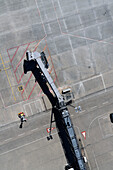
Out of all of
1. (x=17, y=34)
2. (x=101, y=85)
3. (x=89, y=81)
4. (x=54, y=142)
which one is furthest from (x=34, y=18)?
(x=54, y=142)

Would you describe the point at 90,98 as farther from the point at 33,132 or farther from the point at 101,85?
the point at 33,132

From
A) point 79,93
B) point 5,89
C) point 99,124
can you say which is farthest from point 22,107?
point 99,124

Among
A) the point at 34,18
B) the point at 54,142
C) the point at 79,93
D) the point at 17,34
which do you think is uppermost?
the point at 34,18

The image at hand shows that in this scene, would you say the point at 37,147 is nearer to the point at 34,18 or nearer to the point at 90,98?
the point at 90,98

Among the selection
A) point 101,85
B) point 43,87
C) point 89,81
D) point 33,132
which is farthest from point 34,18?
point 33,132

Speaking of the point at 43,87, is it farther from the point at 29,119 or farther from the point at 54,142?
A: the point at 54,142

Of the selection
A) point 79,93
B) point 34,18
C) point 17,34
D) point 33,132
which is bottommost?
point 33,132

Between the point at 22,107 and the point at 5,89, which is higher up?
the point at 5,89

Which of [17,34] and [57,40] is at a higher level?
[17,34]
